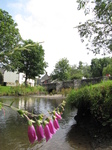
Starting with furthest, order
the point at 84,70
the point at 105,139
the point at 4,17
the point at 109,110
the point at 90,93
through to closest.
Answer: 1. the point at 84,70
2. the point at 4,17
3. the point at 90,93
4. the point at 109,110
5. the point at 105,139

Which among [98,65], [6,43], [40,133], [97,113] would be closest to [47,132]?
[40,133]

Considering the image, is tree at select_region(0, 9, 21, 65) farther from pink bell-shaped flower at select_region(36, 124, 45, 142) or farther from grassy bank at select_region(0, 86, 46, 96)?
grassy bank at select_region(0, 86, 46, 96)

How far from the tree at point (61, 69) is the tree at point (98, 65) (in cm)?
1356

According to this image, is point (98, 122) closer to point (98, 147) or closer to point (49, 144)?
point (98, 147)

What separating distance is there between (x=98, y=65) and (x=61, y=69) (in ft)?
57.0

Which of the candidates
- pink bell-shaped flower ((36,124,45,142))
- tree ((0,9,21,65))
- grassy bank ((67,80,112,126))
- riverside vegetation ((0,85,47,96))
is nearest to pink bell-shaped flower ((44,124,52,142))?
pink bell-shaped flower ((36,124,45,142))

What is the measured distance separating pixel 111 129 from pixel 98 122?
89 cm

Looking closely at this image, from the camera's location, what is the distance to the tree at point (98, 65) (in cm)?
5994

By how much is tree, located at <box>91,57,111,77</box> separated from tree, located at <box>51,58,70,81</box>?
13559 mm

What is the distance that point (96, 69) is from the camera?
201 ft

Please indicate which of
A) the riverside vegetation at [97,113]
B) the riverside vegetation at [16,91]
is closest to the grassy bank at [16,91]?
the riverside vegetation at [16,91]

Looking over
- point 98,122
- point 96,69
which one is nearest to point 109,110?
point 98,122

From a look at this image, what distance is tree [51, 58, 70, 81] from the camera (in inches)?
2124

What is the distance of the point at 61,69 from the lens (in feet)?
181
